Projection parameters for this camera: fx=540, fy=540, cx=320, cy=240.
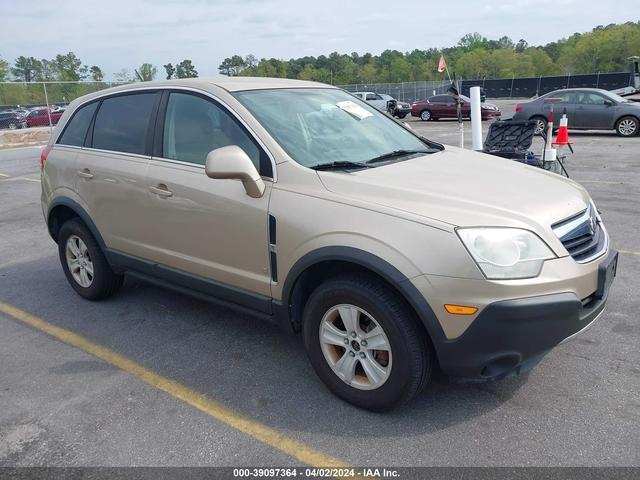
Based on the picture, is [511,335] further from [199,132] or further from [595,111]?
[595,111]

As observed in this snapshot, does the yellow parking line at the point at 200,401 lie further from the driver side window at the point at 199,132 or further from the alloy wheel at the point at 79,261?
the driver side window at the point at 199,132

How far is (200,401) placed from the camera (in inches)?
126

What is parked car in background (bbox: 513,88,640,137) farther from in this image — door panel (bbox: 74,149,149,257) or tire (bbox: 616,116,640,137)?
door panel (bbox: 74,149,149,257)

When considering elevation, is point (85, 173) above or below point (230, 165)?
below

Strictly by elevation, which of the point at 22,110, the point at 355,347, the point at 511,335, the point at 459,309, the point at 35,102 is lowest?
the point at 355,347

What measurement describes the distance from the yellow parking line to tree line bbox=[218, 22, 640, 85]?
78937 millimetres

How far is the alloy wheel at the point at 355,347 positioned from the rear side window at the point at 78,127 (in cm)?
300

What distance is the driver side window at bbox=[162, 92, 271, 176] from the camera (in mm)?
3395

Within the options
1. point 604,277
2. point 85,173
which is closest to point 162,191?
point 85,173

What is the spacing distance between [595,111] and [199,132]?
1618 centimetres

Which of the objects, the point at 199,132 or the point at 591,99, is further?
the point at 591,99

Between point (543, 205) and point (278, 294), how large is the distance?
5.14ft

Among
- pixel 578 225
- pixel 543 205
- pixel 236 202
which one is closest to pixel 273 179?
pixel 236 202

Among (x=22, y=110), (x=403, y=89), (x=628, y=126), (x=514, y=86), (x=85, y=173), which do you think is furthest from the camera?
(x=514, y=86)
